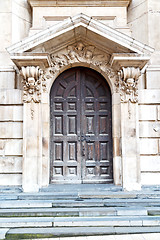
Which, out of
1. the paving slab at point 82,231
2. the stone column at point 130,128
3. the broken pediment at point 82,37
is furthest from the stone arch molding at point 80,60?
the paving slab at point 82,231

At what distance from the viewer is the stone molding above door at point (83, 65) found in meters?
6.79

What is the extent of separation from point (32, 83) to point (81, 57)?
5.70 ft

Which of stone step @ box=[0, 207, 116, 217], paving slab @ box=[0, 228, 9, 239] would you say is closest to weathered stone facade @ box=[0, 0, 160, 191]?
stone step @ box=[0, 207, 116, 217]

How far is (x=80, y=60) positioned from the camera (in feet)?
25.0

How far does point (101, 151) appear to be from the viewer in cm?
770

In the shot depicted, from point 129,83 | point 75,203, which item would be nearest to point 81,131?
point 129,83

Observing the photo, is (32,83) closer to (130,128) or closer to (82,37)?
(82,37)

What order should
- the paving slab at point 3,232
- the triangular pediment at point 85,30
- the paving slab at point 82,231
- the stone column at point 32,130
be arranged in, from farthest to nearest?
the stone column at point 32,130, the triangular pediment at point 85,30, the paving slab at point 82,231, the paving slab at point 3,232

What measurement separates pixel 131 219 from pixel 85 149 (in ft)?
9.45

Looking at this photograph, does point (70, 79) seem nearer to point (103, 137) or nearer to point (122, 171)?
point (103, 137)

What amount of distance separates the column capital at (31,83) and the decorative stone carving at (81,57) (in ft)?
1.86

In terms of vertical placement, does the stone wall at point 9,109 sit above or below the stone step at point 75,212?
above

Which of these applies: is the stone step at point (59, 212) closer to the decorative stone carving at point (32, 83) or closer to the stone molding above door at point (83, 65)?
the stone molding above door at point (83, 65)

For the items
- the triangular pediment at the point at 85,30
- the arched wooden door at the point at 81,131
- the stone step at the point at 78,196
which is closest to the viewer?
the stone step at the point at 78,196
